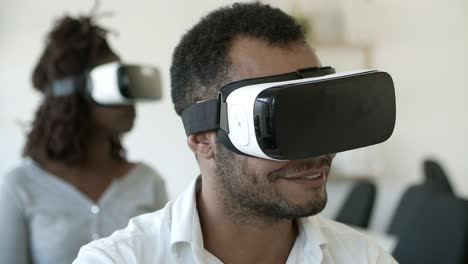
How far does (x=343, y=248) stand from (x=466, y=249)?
2.88 feet

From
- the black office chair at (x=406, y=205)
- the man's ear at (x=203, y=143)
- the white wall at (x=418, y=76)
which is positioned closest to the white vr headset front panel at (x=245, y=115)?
the man's ear at (x=203, y=143)

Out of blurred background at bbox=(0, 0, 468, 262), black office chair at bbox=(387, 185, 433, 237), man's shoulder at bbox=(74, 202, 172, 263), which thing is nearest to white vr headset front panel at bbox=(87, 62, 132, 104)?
man's shoulder at bbox=(74, 202, 172, 263)

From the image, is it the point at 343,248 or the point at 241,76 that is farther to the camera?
the point at 343,248

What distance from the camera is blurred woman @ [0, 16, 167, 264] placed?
148 cm

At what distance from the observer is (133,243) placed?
3.23 feet

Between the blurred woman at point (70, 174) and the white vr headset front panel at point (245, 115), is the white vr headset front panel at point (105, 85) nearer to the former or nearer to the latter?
the blurred woman at point (70, 174)

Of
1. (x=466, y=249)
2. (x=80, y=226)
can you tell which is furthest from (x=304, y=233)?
(x=466, y=249)

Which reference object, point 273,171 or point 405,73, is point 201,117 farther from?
point 405,73

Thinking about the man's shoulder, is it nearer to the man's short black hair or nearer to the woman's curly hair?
the man's short black hair

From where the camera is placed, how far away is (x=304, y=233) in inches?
42.9

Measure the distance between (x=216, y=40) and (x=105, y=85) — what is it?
2.02 ft

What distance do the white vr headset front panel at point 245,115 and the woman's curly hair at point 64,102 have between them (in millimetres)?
802

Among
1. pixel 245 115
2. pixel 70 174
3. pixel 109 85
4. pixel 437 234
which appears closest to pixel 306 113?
pixel 245 115

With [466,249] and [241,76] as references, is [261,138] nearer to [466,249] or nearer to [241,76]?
[241,76]
